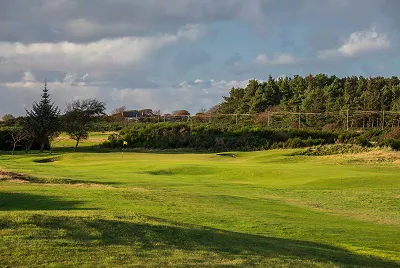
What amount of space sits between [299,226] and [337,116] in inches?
2682

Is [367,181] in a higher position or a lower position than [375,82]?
lower

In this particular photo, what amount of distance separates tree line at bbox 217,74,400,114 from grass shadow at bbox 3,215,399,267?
72.9 m

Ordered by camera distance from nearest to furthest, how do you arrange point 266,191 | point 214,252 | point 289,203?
point 214,252 → point 289,203 → point 266,191

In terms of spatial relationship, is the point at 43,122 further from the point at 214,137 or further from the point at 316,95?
the point at 316,95

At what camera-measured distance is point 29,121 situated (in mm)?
64125

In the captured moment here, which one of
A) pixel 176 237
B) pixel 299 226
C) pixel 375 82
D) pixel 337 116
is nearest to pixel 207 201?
pixel 299 226

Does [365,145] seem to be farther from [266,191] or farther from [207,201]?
[207,201]

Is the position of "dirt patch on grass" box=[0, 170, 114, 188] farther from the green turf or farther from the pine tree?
the pine tree

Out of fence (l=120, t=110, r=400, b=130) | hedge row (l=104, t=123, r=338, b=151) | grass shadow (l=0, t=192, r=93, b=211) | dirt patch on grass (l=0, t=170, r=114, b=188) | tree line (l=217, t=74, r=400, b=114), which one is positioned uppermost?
tree line (l=217, t=74, r=400, b=114)

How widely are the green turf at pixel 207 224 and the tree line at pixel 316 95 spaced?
5659 centimetres

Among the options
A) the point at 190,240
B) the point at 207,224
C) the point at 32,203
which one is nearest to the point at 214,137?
the point at 32,203

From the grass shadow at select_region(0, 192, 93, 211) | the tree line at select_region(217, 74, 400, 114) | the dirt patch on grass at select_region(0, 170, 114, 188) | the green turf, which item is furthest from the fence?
the grass shadow at select_region(0, 192, 93, 211)

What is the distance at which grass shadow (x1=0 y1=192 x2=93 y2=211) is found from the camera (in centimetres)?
1690

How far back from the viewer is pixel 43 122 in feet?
210
